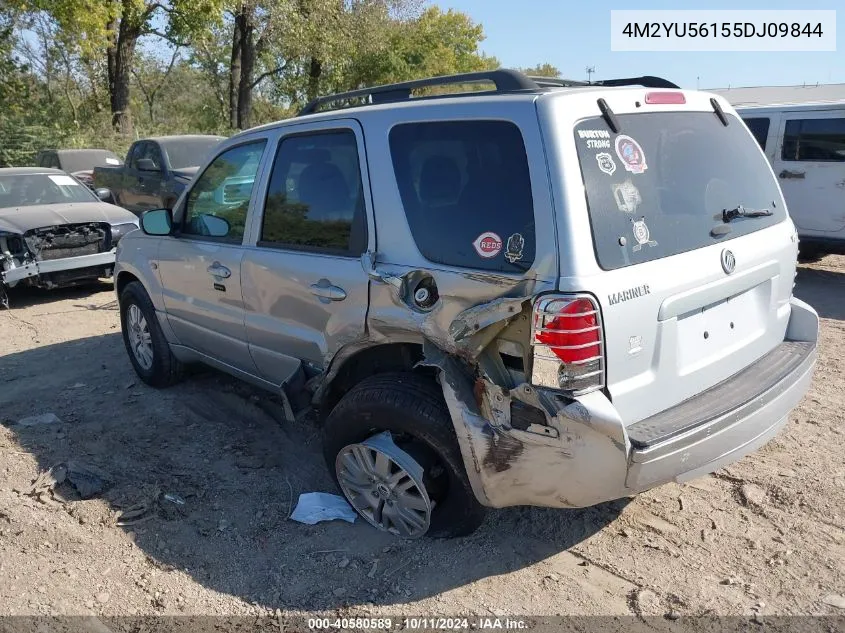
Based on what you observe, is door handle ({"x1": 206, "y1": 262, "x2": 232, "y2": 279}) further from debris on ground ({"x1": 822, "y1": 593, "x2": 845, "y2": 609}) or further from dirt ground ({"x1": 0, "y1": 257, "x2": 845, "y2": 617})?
debris on ground ({"x1": 822, "y1": 593, "x2": 845, "y2": 609})

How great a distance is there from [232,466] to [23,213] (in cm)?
631

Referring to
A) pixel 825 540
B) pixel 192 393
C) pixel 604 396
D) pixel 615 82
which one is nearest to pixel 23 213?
pixel 192 393

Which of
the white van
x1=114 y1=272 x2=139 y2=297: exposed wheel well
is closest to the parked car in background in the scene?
x1=114 y1=272 x2=139 y2=297: exposed wheel well

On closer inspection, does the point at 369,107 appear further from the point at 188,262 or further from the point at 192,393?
the point at 192,393

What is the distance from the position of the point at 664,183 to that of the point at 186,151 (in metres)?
10.7

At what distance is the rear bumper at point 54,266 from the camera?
7.97m

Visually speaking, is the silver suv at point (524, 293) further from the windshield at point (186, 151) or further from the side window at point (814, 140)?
the windshield at point (186, 151)

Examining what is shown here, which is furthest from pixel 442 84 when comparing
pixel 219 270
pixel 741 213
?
pixel 219 270

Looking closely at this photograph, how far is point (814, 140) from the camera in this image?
332 inches

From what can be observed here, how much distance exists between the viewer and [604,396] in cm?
256

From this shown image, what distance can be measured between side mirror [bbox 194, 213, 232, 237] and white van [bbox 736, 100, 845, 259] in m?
7.22

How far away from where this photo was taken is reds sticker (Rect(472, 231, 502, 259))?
8.93ft

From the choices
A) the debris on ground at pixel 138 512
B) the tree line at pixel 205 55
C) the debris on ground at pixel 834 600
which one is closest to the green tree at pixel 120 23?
the tree line at pixel 205 55

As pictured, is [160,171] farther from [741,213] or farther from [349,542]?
[741,213]
